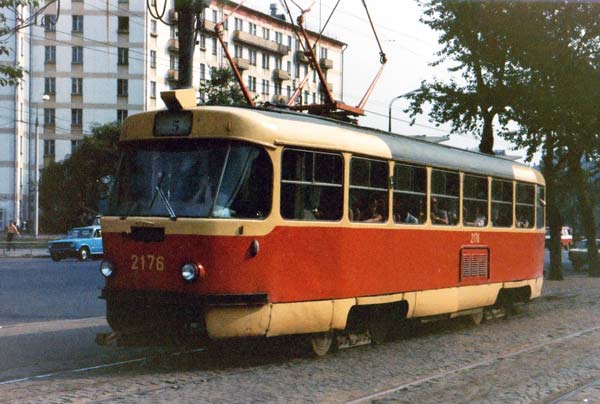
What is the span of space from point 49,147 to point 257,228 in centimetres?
6940

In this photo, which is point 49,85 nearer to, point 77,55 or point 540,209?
point 77,55

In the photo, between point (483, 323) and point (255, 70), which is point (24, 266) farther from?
point (255, 70)

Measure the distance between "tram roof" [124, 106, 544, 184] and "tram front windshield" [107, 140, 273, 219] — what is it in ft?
0.60

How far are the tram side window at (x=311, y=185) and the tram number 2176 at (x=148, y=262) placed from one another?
4.63 feet

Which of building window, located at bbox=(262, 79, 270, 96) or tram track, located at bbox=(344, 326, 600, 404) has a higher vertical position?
building window, located at bbox=(262, 79, 270, 96)

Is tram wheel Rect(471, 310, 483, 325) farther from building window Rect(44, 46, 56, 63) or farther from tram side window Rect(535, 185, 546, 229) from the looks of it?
building window Rect(44, 46, 56, 63)

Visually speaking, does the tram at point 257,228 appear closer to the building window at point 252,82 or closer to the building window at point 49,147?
the building window at point 49,147

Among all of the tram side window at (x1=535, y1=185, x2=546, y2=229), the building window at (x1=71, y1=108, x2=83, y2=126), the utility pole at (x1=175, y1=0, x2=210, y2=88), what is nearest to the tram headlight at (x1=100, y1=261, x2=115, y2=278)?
the utility pole at (x1=175, y1=0, x2=210, y2=88)

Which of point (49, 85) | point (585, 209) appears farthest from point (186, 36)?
point (49, 85)

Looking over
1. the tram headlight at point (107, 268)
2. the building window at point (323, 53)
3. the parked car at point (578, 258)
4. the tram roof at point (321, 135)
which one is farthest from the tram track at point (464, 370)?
the building window at point (323, 53)

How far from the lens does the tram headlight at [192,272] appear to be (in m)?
9.84

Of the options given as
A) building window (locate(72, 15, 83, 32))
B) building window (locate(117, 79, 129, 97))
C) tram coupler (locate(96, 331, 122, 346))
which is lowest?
tram coupler (locate(96, 331, 122, 346))

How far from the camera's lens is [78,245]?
130 feet

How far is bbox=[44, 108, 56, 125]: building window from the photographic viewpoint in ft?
250
